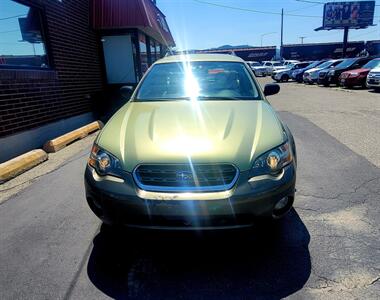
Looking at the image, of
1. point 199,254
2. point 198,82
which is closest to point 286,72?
point 198,82

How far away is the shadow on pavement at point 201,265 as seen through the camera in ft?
7.81

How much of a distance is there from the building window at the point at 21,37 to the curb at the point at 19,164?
1832 mm

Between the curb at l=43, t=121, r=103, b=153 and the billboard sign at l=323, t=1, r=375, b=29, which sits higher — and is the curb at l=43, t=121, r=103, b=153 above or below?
below

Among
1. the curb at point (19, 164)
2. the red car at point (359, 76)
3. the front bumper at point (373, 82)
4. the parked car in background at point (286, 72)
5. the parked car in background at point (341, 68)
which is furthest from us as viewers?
the parked car in background at point (286, 72)

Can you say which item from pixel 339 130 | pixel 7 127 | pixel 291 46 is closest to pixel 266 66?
pixel 291 46

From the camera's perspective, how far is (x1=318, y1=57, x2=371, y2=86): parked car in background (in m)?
19.6

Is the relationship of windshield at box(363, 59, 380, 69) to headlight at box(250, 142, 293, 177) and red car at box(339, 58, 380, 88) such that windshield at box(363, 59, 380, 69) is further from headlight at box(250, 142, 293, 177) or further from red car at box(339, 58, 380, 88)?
headlight at box(250, 142, 293, 177)

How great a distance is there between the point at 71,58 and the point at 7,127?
3.56m

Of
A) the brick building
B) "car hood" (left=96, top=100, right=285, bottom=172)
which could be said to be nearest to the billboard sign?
the brick building

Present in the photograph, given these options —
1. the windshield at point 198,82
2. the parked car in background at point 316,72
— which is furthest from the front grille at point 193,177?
the parked car in background at point 316,72

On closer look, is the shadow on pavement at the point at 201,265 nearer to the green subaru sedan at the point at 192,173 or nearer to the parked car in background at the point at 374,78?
the green subaru sedan at the point at 192,173

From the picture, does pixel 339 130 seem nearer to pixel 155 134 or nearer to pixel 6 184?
pixel 155 134

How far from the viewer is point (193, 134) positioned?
2.65 meters

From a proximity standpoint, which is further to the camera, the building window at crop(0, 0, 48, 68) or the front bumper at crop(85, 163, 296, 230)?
the building window at crop(0, 0, 48, 68)
